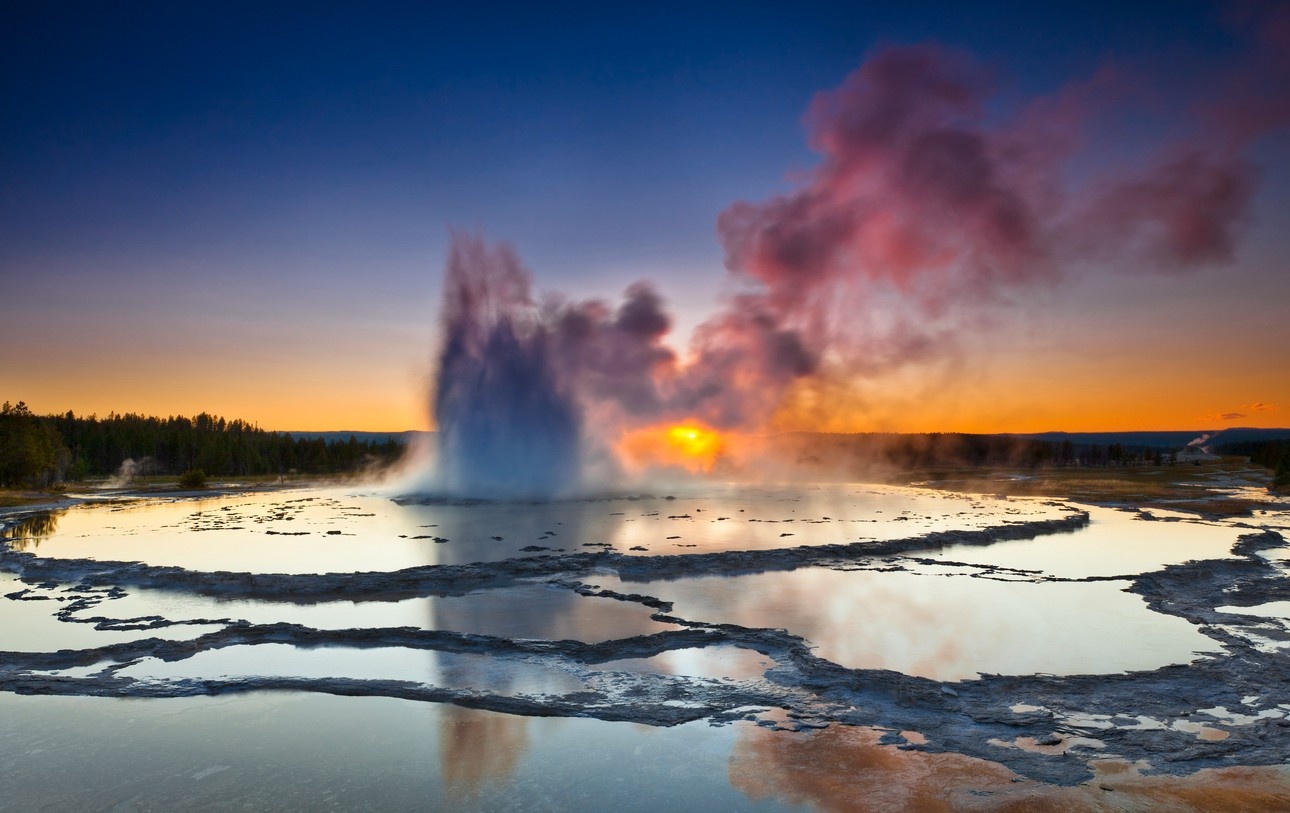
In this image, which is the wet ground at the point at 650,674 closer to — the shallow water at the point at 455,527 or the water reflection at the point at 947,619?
the water reflection at the point at 947,619

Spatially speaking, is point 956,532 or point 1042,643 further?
point 956,532

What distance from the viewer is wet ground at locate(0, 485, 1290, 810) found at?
7578 millimetres

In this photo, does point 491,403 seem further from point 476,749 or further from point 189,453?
point 189,453

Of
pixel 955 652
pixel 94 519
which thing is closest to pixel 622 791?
pixel 955 652

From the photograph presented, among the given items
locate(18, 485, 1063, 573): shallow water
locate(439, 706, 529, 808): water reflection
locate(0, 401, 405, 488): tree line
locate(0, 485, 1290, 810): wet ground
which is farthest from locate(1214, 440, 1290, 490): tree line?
locate(0, 401, 405, 488): tree line

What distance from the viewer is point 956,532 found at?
2642 cm

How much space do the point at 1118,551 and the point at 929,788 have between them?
20340 millimetres

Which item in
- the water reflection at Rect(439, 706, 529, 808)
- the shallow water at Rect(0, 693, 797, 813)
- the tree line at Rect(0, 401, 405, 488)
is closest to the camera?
the shallow water at Rect(0, 693, 797, 813)

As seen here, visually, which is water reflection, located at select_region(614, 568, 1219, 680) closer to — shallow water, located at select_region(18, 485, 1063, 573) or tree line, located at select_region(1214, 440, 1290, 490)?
shallow water, located at select_region(18, 485, 1063, 573)

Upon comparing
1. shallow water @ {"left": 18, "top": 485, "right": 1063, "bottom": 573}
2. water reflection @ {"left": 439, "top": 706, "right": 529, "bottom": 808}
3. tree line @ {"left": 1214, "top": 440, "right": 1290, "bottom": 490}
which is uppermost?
tree line @ {"left": 1214, "top": 440, "right": 1290, "bottom": 490}

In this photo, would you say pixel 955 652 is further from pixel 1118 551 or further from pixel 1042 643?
pixel 1118 551

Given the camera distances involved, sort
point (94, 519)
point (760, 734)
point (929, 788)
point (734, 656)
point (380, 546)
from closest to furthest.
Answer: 1. point (929, 788)
2. point (760, 734)
3. point (734, 656)
4. point (380, 546)
5. point (94, 519)

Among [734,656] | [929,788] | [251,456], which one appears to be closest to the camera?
[929,788]

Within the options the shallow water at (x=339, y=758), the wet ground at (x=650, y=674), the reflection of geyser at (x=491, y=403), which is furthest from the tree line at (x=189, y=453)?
the shallow water at (x=339, y=758)
